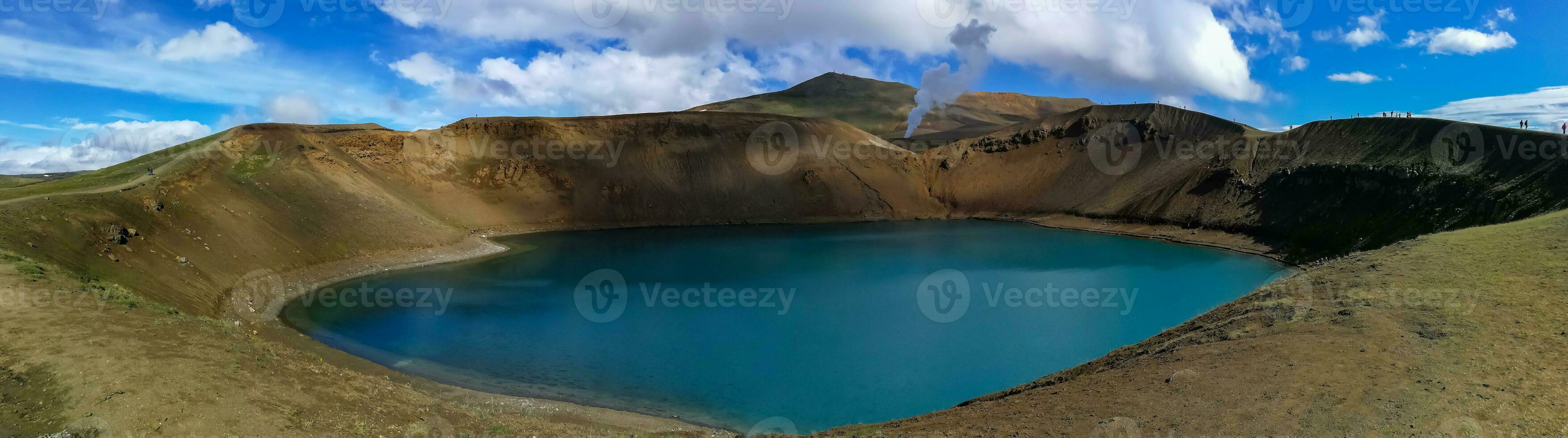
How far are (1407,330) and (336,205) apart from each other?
42732mm

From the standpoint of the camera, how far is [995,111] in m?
118

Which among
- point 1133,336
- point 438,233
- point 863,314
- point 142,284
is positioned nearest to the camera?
point 1133,336

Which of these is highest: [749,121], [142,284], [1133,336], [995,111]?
[995,111]

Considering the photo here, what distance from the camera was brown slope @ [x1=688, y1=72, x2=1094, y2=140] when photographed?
106250 millimetres

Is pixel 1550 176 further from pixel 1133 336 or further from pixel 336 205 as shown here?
pixel 336 205

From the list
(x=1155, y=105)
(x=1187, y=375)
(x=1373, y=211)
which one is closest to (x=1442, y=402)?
(x=1187, y=375)
